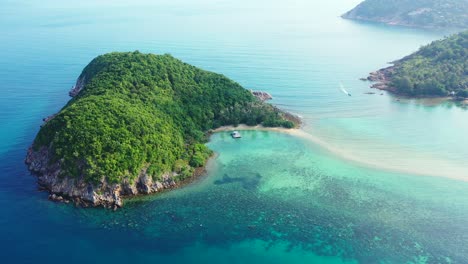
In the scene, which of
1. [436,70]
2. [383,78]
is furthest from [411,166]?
[383,78]

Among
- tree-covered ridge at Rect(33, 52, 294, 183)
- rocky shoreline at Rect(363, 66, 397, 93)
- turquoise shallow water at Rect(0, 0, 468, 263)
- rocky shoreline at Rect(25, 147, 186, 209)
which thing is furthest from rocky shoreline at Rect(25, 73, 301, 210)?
rocky shoreline at Rect(363, 66, 397, 93)

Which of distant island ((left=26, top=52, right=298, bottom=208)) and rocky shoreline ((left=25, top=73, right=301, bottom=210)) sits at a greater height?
distant island ((left=26, top=52, right=298, bottom=208))

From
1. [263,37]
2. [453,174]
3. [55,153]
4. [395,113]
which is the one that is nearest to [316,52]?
[263,37]

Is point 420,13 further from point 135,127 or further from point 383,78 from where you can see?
point 135,127

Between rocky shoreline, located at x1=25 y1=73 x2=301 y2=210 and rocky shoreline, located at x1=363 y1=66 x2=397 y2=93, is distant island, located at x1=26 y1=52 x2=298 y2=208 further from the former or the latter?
rocky shoreline, located at x1=363 y1=66 x2=397 y2=93

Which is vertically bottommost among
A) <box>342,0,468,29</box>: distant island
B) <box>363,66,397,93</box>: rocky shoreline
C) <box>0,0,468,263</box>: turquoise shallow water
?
<box>0,0,468,263</box>: turquoise shallow water

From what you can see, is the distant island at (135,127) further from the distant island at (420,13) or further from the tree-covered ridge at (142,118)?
the distant island at (420,13)

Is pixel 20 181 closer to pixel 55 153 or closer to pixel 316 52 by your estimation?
pixel 55 153
